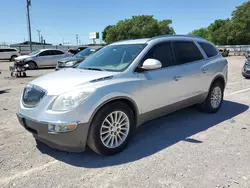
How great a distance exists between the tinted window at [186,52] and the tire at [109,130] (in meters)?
1.63

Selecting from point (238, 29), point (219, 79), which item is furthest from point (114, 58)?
point (238, 29)

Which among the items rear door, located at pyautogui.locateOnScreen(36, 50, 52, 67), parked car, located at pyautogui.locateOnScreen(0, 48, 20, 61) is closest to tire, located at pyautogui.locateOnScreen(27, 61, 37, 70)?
rear door, located at pyautogui.locateOnScreen(36, 50, 52, 67)

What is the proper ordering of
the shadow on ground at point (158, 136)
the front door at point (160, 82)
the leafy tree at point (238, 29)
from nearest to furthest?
1. the shadow on ground at point (158, 136)
2. the front door at point (160, 82)
3. the leafy tree at point (238, 29)

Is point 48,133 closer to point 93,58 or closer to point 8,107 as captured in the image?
point 93,58

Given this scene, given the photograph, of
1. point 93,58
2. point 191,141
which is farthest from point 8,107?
point 191,141

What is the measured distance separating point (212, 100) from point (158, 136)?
198cm

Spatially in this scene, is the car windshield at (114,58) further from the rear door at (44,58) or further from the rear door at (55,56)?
A: the rear door at (55,56)

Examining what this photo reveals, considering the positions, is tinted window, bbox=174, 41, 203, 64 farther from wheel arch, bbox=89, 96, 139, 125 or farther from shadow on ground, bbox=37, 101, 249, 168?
wheel arch, bbox=89, 96, 139, 125

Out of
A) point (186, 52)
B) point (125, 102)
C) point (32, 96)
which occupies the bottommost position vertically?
point (125, 102)

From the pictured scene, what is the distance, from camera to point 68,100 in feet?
10.1

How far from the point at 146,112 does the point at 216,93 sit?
96.3 inches

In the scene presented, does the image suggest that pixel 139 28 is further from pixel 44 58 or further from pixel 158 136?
pixel 158 136

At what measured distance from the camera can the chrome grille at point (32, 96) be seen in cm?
328

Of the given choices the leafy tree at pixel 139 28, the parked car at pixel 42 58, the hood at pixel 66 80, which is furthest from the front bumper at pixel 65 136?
the leafy tree at pixel 139 28
